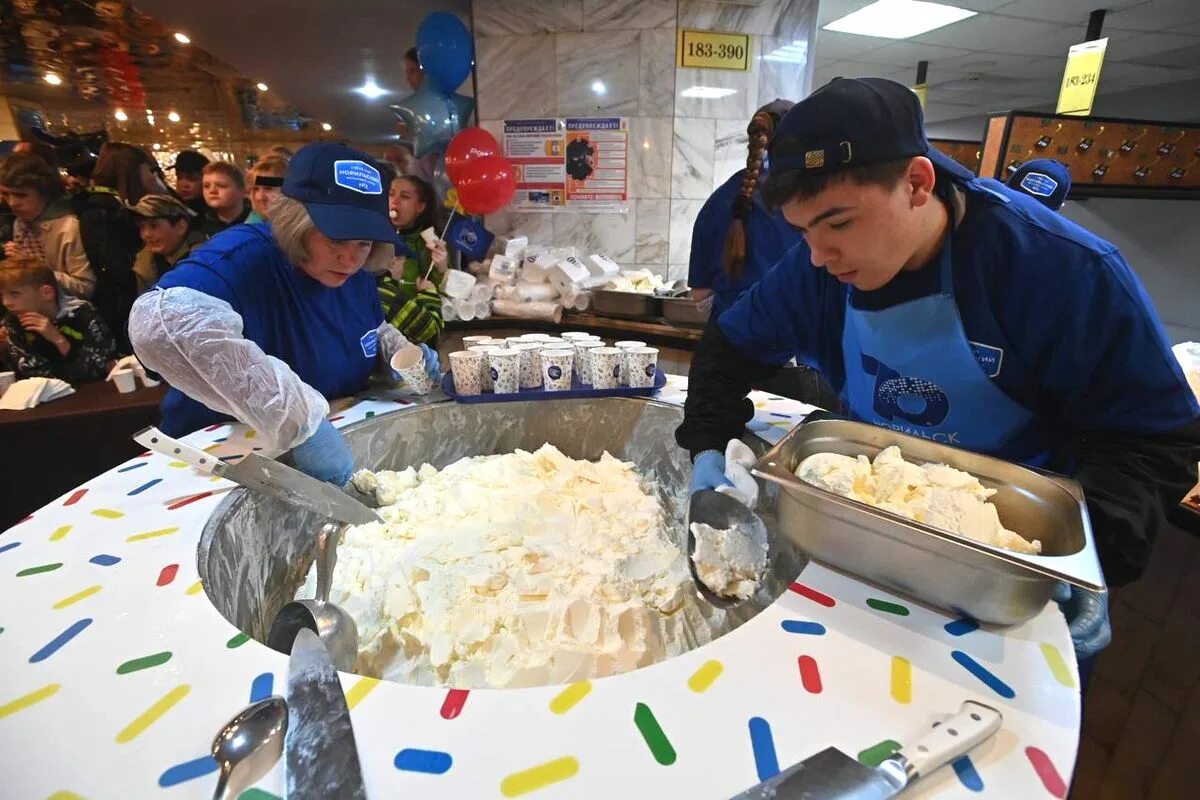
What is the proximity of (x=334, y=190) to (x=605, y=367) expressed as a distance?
0.88 meters

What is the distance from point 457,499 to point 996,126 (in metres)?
3.90

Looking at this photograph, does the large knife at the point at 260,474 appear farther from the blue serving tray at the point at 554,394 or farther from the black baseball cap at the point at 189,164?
the black baseball cap at the point at 189,164

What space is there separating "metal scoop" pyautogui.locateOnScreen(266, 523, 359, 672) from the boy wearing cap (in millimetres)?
2816

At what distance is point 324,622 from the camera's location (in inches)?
36.5

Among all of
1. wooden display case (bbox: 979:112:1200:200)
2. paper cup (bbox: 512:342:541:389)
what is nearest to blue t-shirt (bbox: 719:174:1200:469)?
paper cup (bbox: 512:342:541:389)

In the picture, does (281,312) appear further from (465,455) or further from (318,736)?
(318,736)

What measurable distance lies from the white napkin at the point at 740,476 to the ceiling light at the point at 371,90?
6312mm

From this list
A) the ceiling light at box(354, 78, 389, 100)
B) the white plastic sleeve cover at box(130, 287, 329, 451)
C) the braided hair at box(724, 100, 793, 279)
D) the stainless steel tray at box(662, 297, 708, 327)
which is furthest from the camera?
the ceiling light at box(354, 78, 389, 100)

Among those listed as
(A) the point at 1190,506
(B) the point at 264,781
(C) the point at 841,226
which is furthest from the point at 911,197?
(B) the point at 264,781

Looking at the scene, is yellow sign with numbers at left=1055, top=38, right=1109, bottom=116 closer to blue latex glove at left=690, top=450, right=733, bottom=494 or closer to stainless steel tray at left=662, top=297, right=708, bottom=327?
stainless steel tray at left=662, top=297, right=708, bottom=327

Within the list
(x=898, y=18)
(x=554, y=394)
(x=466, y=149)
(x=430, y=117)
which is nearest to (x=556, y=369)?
(x=554, y=394)

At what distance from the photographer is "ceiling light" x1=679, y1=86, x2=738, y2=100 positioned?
3896 mm

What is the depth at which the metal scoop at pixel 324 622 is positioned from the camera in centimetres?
85

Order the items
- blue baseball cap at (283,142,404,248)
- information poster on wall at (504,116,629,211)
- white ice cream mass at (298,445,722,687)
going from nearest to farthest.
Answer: white ice cream mass at (298,445,722,687) → blue baseball cap at (283,142,404,248) → information poster on wall at (504,116,629,211)
